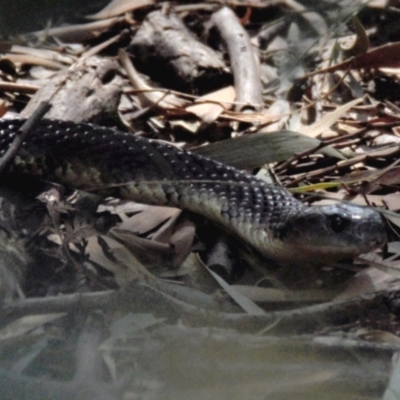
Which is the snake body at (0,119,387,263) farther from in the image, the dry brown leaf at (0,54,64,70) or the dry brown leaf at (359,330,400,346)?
the dry brown leaf at (0,54,64,70)

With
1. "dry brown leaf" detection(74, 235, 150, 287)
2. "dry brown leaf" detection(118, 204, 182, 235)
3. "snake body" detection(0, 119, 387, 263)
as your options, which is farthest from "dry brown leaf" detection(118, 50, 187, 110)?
"dry brown leaf" detection(74, 235, 150, 287)

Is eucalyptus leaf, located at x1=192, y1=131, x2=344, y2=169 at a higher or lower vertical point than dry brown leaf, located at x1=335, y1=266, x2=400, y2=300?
lower

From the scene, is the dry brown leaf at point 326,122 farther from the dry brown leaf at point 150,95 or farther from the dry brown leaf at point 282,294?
the dry brown leaf at point 282,294

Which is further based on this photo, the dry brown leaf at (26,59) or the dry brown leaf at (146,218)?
the dry brown leaf at (26,59)

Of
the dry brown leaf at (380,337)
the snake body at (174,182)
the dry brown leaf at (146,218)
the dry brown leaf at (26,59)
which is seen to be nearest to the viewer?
the dry brown leaf at (380,337)

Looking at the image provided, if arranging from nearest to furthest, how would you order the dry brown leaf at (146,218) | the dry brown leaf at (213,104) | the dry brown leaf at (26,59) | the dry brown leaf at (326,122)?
the dry brown leaf at (146,218) < the dry brown leaf at (326,122) < the dry brown leaf at (213,104) < the dry brown leaf at (26,59)

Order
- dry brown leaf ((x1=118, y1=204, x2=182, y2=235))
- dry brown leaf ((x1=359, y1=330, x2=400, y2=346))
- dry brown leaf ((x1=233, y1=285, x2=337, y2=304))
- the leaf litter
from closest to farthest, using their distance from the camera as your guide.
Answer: the leaf litter, dry brown leaf ((x1=359, y1=330, x2=400, y2=346)), dry brown leaf ((x1=233, y1=285, x2=337, y2=304)), dry brown leaf ((x1=118, y1=204, x2=182, y2=235))

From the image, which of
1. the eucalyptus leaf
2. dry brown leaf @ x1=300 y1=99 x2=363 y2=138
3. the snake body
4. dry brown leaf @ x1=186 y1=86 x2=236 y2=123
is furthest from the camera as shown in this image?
dry brown leaf @ x1=186 y1=86 x2=236 y2=123

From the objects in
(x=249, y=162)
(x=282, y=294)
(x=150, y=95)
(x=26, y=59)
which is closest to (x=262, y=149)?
(x=249, y=162)

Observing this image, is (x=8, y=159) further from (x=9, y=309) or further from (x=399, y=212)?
(x=399, y=212)

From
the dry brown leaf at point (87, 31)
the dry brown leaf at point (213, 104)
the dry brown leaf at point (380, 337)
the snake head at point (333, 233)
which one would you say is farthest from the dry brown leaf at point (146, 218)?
the dry brown leaf at point (87, 31)

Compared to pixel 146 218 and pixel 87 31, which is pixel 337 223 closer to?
pixel 146 218
